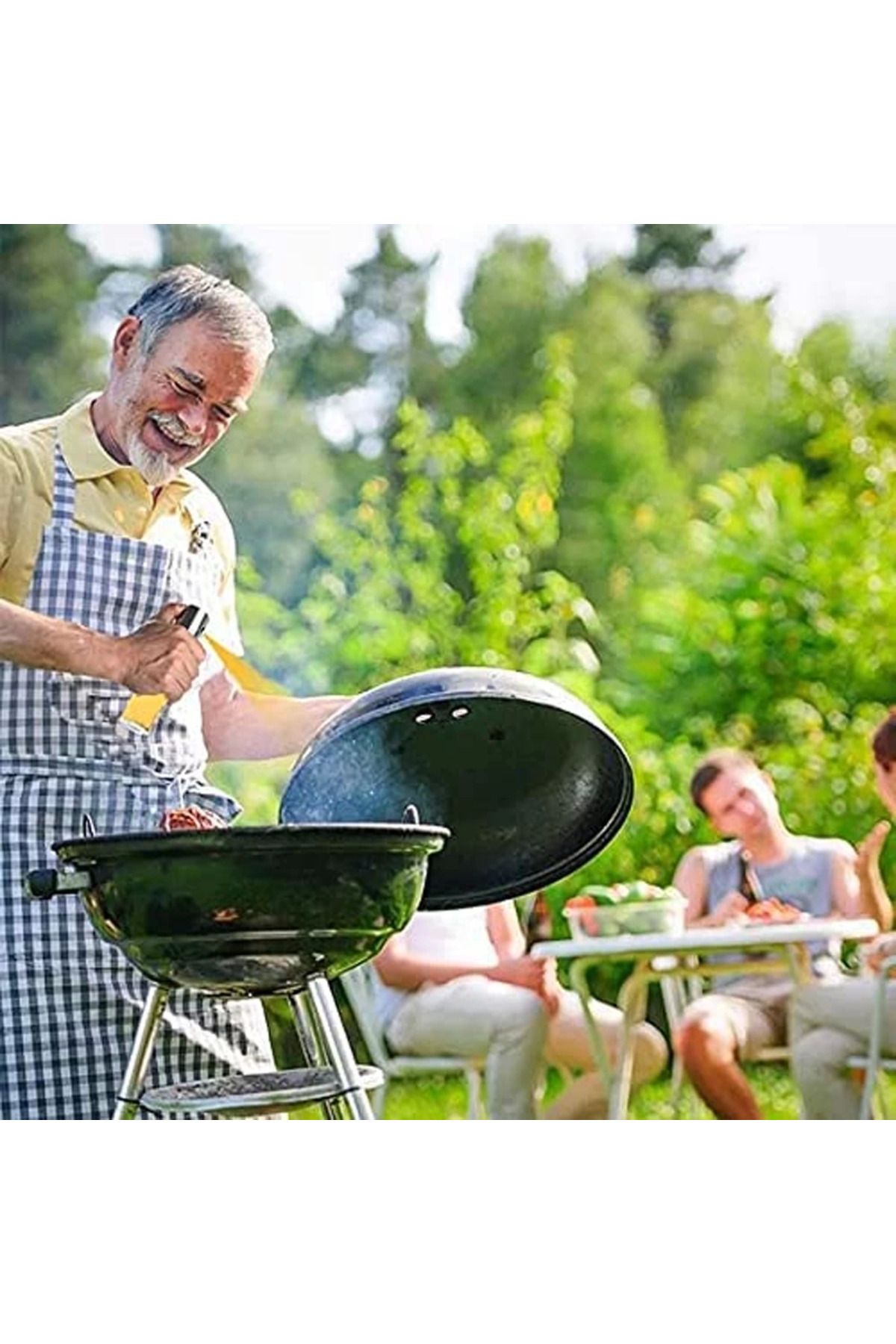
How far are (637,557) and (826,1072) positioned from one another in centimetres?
275

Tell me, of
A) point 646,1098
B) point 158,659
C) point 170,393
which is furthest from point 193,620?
point 646,1098

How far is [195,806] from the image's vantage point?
3508mm

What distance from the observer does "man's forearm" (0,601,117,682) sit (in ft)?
10.9

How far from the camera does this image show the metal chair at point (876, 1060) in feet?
16.0

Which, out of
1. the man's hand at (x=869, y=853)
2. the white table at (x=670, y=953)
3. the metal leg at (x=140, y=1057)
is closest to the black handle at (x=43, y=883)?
the metal leg at (x=140, y=1057)

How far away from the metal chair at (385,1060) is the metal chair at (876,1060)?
92 cm

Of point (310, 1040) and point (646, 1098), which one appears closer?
point (310, 1040)

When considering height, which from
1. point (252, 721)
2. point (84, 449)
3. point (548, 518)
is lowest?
point (252, 721)

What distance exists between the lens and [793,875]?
18.7 feet

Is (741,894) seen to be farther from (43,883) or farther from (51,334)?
(43,883)

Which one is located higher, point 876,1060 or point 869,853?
point 869,853

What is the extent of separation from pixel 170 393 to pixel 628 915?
2102 mm

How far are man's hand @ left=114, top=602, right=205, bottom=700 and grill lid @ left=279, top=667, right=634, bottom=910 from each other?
0.22 metres
